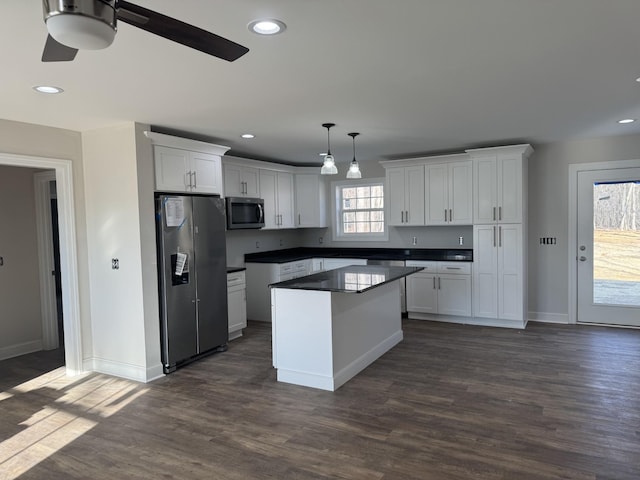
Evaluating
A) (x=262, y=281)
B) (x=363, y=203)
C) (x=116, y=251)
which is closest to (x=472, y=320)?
(x=363, y=203)

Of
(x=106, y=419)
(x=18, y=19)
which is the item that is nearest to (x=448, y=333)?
(x=106, y=419)

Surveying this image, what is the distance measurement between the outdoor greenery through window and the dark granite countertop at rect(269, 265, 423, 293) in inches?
92.7

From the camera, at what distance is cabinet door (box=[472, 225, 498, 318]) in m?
5.70

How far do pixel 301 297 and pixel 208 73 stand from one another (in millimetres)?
1970

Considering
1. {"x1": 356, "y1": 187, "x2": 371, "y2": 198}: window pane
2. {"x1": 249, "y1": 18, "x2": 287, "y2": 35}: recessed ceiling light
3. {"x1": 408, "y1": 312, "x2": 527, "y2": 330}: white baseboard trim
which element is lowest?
{"x1": 408, "y1": 312, "x2": 527, "y2": 330}: white baseboard trim

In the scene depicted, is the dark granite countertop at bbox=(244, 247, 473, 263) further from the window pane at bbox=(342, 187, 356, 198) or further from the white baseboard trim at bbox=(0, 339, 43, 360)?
the white baseboard trim at bbox=(0, 339, 43, 360)

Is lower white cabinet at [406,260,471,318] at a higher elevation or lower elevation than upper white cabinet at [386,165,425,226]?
lower

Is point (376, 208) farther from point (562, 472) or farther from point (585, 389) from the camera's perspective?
point (562, 472)

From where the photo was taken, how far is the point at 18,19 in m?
1.93

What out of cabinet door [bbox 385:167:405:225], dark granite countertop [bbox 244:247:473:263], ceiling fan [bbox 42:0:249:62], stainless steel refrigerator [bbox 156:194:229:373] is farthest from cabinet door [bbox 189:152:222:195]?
ceiling fan [bbox 42:0:249:62]

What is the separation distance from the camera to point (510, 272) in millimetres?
5594

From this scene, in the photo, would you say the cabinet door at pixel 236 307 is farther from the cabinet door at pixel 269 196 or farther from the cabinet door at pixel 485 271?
the cabinet door at pixel 485 271

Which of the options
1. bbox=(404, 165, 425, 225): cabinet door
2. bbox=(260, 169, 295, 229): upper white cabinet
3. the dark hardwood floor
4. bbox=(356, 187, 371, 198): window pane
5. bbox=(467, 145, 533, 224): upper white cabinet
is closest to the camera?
the dark hardwood floor

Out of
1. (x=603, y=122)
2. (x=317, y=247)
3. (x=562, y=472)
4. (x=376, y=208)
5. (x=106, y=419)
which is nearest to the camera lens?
(x=562, y=472)
